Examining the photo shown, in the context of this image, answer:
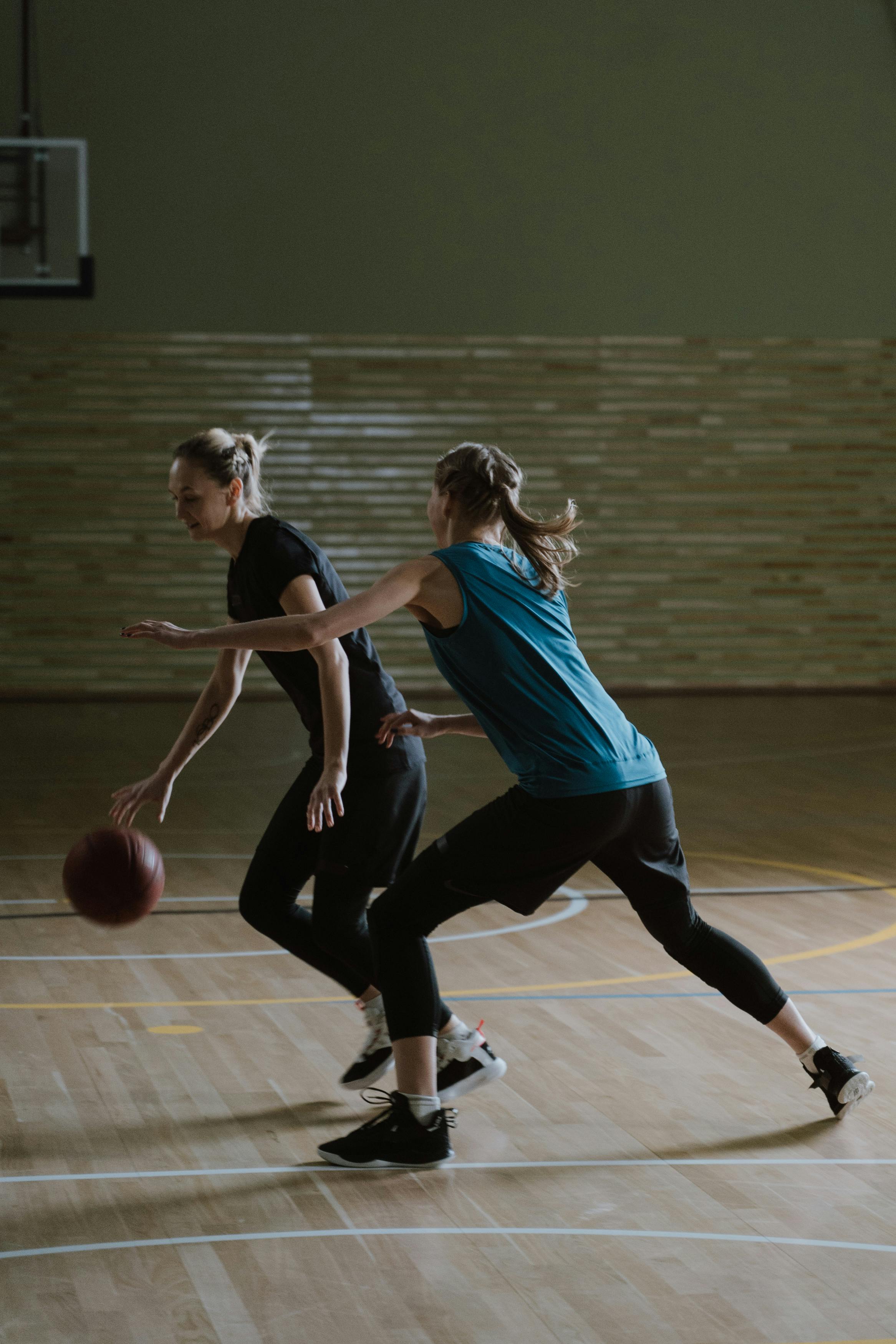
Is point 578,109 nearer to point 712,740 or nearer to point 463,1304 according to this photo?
point 712,740

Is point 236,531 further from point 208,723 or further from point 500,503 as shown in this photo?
point 500,503

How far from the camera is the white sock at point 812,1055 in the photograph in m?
3.54

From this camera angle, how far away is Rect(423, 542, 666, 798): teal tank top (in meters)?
3.13

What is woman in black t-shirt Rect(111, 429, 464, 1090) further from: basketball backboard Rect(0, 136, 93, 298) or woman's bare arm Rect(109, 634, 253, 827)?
basketball backboard Rect(0, 136, 93, 298)

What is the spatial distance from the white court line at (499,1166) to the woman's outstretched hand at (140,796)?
2.70 ft

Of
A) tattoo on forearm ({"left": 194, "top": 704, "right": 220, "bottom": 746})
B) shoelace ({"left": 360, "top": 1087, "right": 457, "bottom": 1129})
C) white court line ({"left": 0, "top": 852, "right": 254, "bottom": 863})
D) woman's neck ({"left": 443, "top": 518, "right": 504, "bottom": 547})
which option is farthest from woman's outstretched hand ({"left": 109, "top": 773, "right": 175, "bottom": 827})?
white court line ({"left": 0, "top": 852, "right": 254, "bottom": 863})

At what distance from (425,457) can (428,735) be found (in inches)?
394

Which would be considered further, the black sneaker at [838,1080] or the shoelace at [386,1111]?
the black sneaker at [838,1080]

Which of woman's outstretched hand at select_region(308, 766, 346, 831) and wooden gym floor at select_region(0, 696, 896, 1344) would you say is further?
woman's outstretched hand at select_region(308, 766, 346, 831)

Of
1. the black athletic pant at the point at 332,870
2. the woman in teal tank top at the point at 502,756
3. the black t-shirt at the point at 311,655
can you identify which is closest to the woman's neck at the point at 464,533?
the woman in teal tank top at the point at 502,756

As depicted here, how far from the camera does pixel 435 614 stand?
3.14 m

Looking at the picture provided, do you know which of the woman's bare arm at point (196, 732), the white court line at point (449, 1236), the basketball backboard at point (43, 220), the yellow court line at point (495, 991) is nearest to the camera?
the white court line at point (449, 1236)

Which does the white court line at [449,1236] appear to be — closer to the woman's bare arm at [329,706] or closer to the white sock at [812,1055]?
the white sock at [812,1055]

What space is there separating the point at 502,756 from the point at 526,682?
21cm
